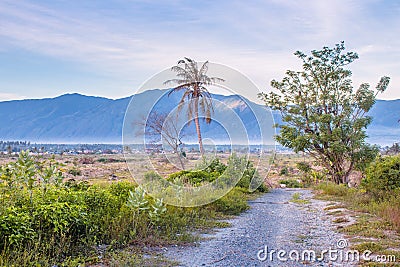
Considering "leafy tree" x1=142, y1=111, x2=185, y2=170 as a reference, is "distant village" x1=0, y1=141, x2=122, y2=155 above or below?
below

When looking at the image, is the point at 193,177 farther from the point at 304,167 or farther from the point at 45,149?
the point at 304,167

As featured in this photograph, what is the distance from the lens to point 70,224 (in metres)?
5.43

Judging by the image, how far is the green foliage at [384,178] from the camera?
402 inches

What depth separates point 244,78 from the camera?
411 inches

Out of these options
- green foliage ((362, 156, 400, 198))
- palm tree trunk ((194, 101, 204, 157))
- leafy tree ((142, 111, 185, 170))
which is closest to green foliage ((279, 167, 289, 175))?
palm tree trunk ((194, 101, 204, 157))

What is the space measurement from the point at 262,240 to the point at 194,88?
7.94 m

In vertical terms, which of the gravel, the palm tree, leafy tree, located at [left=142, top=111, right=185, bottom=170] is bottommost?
the gravel

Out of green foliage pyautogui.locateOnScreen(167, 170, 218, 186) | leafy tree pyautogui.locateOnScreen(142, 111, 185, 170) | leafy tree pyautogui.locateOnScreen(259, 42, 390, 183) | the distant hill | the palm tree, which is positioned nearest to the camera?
leafy tree pyautogui.locateOnScreen(142, 111, 185, 170)

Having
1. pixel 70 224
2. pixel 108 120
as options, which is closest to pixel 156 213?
pixel 70 224

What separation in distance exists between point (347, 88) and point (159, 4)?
1034cm

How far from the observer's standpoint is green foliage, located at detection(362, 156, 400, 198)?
10219 mm

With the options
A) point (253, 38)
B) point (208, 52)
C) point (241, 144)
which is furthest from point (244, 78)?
point (253, 38)

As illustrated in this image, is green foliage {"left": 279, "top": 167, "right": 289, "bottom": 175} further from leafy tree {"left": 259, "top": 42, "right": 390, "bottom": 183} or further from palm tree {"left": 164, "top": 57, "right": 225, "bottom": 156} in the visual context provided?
palm tree {"left": 164, "top": 57, "right": 225, "bottom": 156}

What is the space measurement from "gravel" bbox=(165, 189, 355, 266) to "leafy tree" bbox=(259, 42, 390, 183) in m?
9.35
